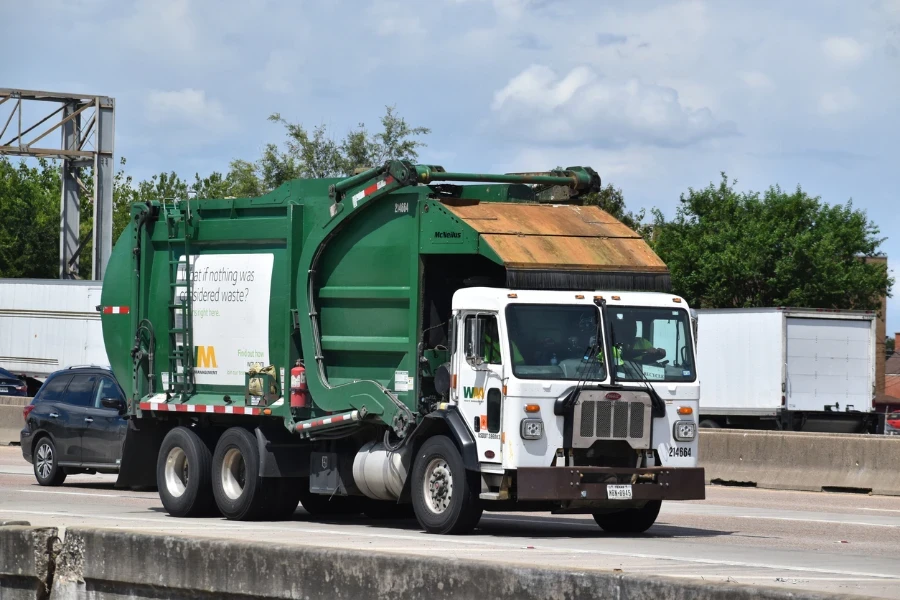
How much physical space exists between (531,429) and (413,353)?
1635mm

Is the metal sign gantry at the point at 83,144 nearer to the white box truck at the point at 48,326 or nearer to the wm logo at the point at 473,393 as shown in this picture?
the white box truck at the point at 48,326

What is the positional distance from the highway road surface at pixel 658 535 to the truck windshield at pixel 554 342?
5.00 feet

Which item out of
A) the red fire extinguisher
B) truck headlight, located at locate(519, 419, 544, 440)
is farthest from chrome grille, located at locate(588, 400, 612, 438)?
the red fire extinguisher

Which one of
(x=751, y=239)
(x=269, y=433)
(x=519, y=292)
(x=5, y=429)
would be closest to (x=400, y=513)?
(x=269, y=433)

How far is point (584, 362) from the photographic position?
13.9m

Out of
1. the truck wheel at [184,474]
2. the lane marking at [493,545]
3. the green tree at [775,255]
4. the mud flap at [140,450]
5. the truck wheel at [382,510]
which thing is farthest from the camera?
the green tree at [775,255]

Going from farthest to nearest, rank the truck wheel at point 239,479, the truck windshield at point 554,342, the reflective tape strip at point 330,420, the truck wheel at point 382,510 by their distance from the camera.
Answer: the truck wheel at point 382,510
the truck wheel at point 239,479
the reflective tape strip at point 330,420
the truck windshield at point 554,342

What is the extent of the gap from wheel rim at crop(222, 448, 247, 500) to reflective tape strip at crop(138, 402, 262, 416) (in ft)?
1.41

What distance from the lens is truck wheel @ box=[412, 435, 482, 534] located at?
13688 millimetres

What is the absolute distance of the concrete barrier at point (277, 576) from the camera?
7398mm

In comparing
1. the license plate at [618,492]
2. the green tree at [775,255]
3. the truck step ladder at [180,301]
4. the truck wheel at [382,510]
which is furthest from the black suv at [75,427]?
the green tree at [775,255]

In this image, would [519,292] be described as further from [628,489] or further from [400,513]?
[400,513]

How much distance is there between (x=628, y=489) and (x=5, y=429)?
23.2 meters

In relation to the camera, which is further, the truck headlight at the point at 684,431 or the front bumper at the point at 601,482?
the truck headlight at the point at 684,431
